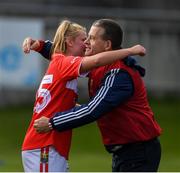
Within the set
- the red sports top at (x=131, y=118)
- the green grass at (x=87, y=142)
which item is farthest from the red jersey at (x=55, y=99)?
the green grass at (x=87, y=142)

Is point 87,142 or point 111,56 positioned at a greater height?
point 111,56

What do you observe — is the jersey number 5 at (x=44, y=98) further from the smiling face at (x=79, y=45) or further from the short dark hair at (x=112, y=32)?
the short dark hair at (x=112, y=32)

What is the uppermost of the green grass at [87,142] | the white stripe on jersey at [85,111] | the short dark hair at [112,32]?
the short dark hair at [112,32]

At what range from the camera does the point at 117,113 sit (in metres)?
7.48

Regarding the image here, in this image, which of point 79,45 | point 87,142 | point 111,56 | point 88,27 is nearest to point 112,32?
point 111,56

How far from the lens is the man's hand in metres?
7.29

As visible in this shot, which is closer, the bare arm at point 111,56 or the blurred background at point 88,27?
the bare arm at point 111,56

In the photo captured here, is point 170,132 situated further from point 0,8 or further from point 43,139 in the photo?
point 43,139

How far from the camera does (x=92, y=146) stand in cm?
1911

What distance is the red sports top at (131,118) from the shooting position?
7.45m

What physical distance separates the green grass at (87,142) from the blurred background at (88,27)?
0.02 meters

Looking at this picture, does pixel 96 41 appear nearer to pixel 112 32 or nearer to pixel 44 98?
pixel 112 32

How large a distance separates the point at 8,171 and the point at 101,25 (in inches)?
247

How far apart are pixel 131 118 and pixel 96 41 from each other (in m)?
0.69
